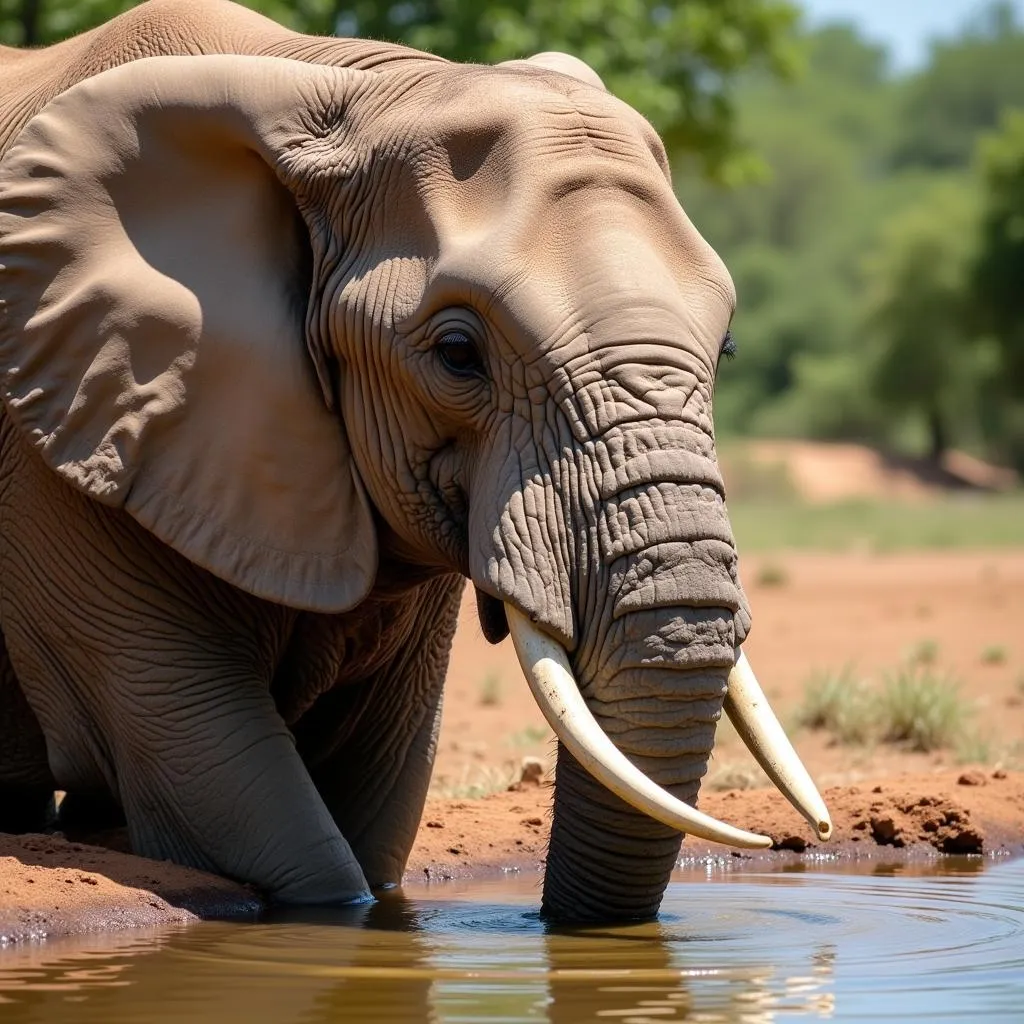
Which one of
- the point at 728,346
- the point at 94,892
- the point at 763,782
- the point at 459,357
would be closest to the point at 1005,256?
the point at 763,782

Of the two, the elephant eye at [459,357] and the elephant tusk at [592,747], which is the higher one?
the elephant eye at [459,357]

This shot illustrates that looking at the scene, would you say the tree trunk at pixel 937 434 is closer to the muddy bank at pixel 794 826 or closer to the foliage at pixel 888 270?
the foliage at pixel 888 270

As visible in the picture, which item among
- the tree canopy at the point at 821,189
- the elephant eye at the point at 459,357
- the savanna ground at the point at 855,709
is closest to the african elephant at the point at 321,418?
the elephant eye at the point at 459,357

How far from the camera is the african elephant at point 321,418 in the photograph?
5051mm

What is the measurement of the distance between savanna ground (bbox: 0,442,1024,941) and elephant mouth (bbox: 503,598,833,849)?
3.85 feet

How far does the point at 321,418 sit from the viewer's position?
5.67 metres

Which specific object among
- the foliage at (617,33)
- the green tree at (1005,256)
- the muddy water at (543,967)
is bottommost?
the muddy water at (543,967)

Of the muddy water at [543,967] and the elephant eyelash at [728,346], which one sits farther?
the elephant eyelash at [728,346]

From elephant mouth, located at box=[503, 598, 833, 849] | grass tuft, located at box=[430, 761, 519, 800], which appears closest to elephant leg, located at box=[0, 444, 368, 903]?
elephant mouth, located at box=[503, 598, 833, 849]

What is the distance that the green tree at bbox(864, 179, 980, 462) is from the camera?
5172cm

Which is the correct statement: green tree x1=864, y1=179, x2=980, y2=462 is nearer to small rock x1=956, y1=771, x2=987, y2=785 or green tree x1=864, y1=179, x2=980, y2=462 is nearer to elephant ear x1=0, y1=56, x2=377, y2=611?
small rock x1=956, y1=771, x2=987, y2=785

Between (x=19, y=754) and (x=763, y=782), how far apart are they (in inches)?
123

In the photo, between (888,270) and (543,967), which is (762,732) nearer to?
(543,967)

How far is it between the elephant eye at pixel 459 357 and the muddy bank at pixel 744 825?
4.71ft
